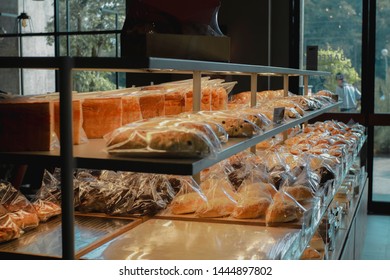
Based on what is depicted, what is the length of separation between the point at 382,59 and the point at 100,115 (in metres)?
5.41

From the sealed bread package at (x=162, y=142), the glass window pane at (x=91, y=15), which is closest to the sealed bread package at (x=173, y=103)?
the sealed bread package at (x=162, y=142)

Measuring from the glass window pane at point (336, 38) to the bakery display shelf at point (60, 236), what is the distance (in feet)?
17.0

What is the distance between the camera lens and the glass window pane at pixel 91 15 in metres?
8.23

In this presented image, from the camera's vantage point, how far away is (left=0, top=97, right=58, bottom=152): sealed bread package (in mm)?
1660

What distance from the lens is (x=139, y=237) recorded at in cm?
194

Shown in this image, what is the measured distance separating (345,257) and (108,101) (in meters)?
1.87

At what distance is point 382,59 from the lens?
6695 mm

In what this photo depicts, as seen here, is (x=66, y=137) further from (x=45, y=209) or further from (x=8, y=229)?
(x=45, y=209)

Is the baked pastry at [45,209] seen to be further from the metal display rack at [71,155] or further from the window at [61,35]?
the window at [61,35]

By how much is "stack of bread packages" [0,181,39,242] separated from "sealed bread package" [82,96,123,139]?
0.35m

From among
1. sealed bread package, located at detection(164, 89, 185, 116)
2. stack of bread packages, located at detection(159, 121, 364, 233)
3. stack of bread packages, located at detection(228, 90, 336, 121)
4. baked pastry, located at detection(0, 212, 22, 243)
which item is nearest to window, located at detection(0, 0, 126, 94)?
stack of bread packages, located at detection(228, 90, 336, 121)

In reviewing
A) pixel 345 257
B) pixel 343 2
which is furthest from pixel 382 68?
pixel 345 257

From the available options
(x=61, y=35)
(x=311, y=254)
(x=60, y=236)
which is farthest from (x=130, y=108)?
(x=61, y=35)

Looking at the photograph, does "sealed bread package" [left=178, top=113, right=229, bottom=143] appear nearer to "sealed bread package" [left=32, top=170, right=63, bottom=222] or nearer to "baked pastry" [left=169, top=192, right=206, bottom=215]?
"baked pastry" [left=169, top=192, right=206, bottom=215]
